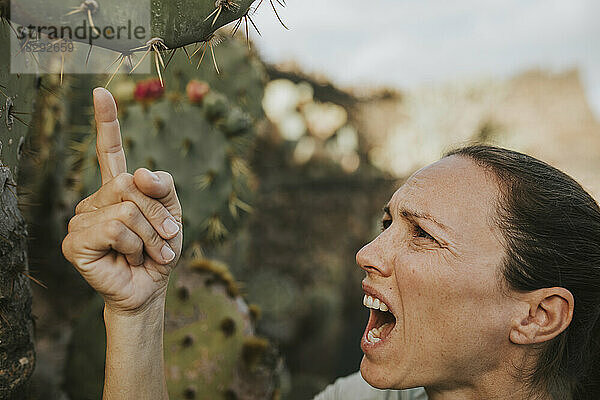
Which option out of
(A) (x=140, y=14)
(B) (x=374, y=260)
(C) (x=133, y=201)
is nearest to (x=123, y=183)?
(C) (x=133, y=201)

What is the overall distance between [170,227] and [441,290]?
441 mm

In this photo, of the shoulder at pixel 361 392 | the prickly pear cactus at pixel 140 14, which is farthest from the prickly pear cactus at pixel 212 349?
the prickly pear cactus at pixel 140 14

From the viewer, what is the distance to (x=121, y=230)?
811 mm

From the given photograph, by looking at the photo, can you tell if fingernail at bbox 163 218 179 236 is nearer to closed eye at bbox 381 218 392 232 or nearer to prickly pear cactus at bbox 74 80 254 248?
closed eye at bbox 381 218 392 232

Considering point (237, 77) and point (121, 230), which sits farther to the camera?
point (237, 77)

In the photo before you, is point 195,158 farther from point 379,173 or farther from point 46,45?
point 379,173

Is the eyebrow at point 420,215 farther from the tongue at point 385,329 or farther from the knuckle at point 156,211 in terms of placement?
the knuckle at point 156,211

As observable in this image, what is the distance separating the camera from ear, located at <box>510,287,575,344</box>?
944mm


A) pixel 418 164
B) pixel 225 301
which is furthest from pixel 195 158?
pixel 418 164

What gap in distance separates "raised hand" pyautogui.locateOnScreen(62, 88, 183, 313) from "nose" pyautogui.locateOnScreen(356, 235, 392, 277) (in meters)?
0.31

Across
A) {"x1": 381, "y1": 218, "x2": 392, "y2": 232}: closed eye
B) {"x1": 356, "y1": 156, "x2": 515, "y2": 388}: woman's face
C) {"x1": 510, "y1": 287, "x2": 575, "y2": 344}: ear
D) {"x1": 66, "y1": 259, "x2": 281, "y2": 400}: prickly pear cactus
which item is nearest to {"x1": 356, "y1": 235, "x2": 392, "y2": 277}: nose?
{"x1": 356, "y1": 156, "x2": 515, "y2": 388}: woman's face

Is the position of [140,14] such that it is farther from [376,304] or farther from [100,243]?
[376,304]

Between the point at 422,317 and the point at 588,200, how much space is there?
1.29 feet

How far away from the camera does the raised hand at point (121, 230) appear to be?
0.82 m
